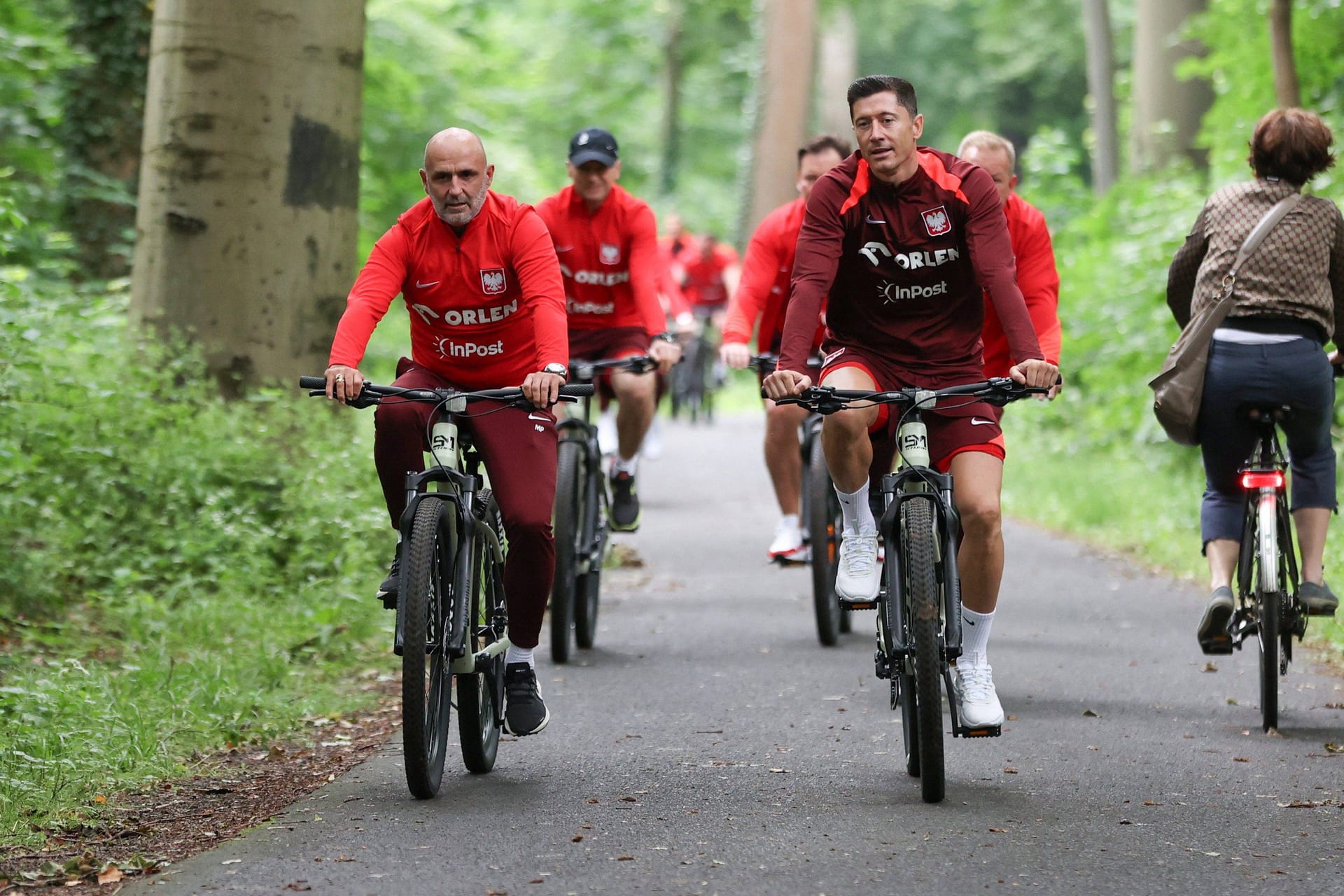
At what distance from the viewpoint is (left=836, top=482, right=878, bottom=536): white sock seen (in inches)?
241

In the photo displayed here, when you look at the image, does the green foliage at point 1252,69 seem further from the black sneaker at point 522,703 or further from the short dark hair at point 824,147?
the black sneaker at point 522,703

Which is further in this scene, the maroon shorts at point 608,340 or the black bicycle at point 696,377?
the black bicycle at point 696,377

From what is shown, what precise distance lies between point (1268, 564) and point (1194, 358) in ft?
2.69

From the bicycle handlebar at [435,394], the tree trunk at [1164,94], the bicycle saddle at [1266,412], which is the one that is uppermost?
the tree trunk at [1164,94]

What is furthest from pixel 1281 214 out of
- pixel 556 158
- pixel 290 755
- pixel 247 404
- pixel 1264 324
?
pixel 556 158

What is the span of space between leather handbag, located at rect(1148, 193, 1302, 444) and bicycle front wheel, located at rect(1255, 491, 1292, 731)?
0.42 meters

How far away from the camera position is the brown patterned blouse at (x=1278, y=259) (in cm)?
660

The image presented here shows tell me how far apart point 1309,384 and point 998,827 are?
96.2 inches

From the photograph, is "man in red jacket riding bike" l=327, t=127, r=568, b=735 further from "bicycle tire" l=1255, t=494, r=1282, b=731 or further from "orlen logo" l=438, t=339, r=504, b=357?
"bicycle tire" l=1255, t=494, r=1282, b=731

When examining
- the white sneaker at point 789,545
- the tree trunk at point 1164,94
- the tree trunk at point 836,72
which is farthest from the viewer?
the tree trunk at point 836,72

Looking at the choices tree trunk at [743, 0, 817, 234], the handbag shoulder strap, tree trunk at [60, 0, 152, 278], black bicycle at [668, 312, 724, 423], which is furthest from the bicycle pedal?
tree trunk at [743, 0, 817, 234]

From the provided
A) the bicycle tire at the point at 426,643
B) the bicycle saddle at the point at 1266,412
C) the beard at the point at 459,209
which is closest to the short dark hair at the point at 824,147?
the bicycle saddle at the point at 1266,412

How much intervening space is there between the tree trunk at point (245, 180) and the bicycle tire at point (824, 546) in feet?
10.3

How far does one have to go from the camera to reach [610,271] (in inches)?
360
